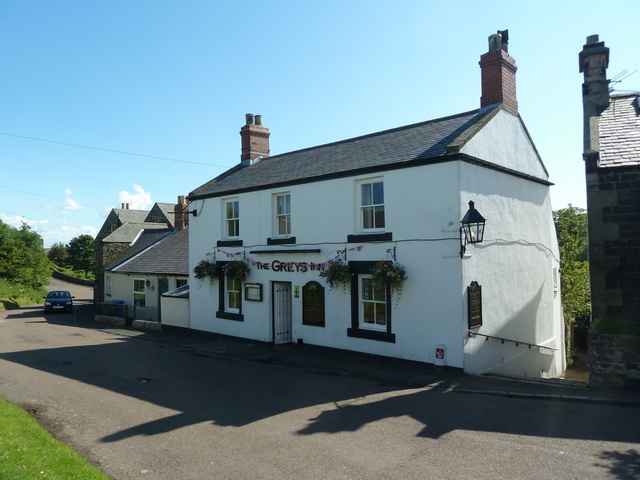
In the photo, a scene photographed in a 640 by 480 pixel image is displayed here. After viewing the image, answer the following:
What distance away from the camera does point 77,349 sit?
15.6m

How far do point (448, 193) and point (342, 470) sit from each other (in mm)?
7374

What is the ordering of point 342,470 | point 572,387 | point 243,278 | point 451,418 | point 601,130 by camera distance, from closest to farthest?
point 342,470 → point 451,418 → point 572,387 → point 601,130 → point 243,278

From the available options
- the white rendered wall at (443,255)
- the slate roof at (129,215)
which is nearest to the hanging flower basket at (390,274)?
the white rendered wall at (443,255)

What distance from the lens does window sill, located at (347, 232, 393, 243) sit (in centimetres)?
1238

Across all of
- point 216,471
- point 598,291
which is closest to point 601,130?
point 598,291

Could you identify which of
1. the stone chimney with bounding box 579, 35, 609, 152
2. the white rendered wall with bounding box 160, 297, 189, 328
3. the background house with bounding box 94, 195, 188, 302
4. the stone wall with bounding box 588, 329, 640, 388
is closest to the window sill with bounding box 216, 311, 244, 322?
the white rendered wall with bounding box 160, 297, 189, 328

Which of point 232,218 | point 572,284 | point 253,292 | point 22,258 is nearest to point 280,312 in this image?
point 253,292

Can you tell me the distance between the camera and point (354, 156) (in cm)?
1444

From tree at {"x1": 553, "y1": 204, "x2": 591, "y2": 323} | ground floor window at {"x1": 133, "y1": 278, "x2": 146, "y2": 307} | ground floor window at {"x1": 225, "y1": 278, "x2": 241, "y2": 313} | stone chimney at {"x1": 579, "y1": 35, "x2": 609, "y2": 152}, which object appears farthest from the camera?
ground floor window at {"x1": 133, "y1": 278, "x2": 146, "y2": 307}

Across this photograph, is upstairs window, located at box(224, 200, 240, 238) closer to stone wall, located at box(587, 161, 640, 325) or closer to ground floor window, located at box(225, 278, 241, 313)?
ground floor window, located at box(225, 278, 241, 313)

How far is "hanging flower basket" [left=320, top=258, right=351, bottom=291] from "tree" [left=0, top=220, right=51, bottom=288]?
39.5m

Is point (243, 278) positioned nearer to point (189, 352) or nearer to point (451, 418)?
point (189, 352)

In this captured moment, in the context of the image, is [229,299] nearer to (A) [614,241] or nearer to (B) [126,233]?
(A) [614,241]

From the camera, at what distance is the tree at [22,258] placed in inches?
1620
